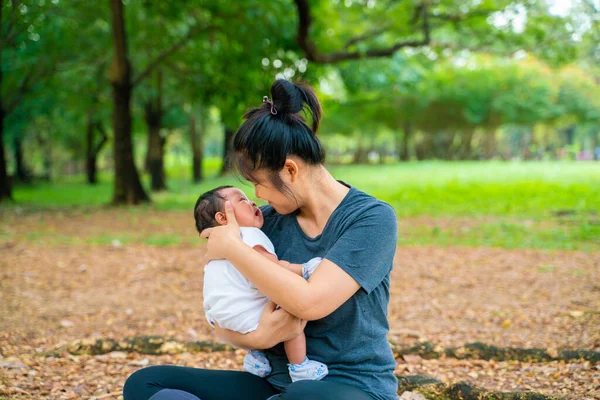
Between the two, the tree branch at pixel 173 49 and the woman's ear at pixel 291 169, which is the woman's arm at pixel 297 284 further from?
the tree branch at pixel 173 49

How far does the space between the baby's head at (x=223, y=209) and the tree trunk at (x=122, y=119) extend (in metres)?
10.6

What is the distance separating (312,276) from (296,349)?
0.90 ft

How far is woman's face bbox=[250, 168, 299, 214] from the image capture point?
6.64 ft

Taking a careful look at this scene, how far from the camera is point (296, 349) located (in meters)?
1.96

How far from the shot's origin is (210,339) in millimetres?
4199

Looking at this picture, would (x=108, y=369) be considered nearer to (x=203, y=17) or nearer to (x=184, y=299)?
(x=184, y=299)

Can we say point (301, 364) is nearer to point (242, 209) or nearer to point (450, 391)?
point (242, 209)

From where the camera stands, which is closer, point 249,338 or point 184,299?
point 249,338

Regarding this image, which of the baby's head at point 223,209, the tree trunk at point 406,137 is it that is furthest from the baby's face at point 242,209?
the tree trunk at point 406,137

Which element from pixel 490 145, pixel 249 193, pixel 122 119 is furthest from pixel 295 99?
pixel 490 145

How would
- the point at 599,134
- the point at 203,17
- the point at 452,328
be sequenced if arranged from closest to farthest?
the point at 452,328 < the point at 203,17 < the point at 599,134

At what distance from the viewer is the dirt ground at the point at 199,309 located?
3.34 meters

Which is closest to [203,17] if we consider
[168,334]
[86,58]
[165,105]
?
[86,58]

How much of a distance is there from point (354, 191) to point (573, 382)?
1861 millimetres
